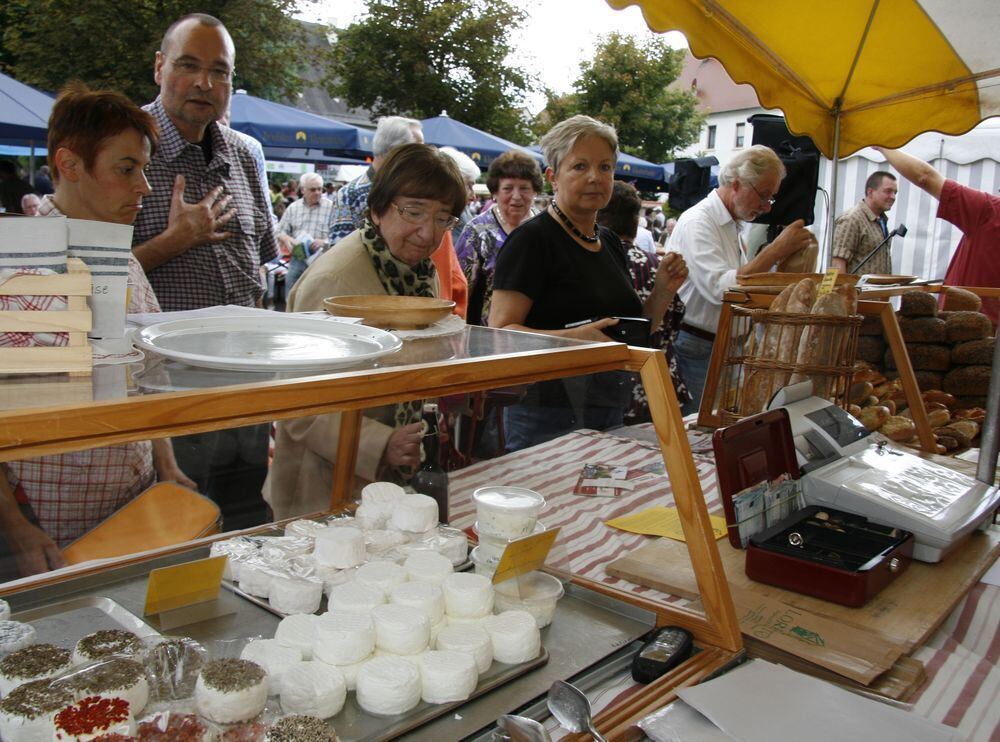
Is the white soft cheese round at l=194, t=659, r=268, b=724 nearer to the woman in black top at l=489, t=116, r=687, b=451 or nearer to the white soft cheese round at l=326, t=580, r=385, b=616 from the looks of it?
the white soft cheese round at l=326, t=580, r=385, b=616

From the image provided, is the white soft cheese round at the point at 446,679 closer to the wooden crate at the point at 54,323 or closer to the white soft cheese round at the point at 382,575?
the white soft cheese round at the point at 382,575

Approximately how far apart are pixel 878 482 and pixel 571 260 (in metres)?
1.30

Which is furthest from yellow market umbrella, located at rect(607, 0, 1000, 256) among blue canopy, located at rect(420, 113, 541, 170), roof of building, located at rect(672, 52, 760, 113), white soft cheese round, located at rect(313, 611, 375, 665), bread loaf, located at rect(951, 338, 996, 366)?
roof of building, located at rect(672, 52, 760, 113)

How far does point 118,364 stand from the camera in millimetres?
846

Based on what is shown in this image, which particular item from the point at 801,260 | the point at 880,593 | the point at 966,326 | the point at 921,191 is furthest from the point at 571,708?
the point at 921,191

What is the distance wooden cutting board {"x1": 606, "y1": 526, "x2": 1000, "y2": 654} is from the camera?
4.70 feet

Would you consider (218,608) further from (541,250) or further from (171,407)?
(541,250)

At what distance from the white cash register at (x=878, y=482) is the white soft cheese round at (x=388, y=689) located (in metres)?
1.15

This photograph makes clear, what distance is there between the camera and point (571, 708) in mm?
1017

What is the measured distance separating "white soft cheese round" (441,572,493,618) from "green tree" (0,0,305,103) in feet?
51.7

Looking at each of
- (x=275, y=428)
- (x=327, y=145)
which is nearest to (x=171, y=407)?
(x=275, y=428)

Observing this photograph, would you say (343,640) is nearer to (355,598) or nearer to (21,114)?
(355,598)

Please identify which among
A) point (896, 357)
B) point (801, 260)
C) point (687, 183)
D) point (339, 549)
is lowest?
point (339, 549)

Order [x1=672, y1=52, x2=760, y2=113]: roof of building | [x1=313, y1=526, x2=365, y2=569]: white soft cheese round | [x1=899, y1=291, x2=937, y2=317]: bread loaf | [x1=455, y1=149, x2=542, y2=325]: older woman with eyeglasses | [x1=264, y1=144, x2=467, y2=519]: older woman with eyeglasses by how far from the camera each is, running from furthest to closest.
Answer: [x1=672, y1=52, x2=760, y2=113]: roof of building
[x1=455, y1=149, x2=542, y2=325]: older woman with eyeglasses
[x1=899, y1=291, x2=937, y2=317]: bread loaf
[x1=264, y1=144, x2=467, y2=519]: older woman with eyeglasses
[x1=313, y1=526, x2=365, y2=569]: white soft cheese round
